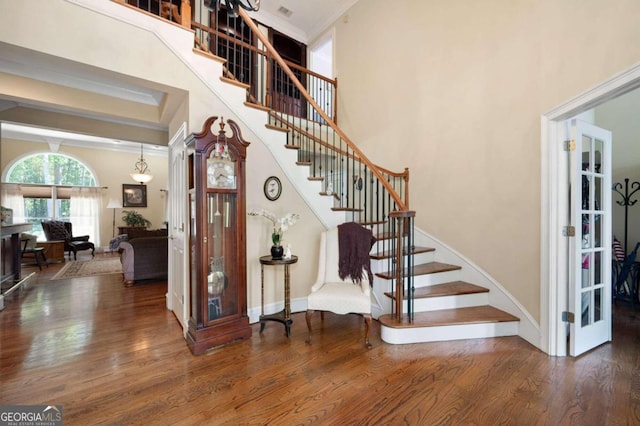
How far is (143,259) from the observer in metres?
5.00

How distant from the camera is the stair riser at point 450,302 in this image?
301cm

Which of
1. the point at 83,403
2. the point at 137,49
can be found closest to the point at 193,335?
the point at 83,403

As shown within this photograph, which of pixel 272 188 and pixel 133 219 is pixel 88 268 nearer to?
pixel 133 219

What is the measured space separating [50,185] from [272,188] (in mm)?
8486

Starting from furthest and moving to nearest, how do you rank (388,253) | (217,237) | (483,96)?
(388,253)
(483,96)
(217,237)

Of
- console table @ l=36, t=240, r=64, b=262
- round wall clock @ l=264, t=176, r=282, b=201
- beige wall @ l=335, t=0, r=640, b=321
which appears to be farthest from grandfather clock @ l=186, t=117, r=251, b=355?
console table @ l=36, t=240, r=64, b=262

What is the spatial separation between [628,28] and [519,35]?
958 mm

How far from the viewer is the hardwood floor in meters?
1.75

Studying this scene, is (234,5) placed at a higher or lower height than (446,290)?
higher

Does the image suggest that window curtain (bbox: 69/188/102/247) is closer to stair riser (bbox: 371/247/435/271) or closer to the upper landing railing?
the upper landing railing

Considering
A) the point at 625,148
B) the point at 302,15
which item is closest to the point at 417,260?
the point at 625,148

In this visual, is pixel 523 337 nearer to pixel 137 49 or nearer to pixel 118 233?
pixel 137 49

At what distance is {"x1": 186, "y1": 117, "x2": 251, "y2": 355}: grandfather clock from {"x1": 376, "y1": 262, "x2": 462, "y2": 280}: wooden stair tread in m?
1.56

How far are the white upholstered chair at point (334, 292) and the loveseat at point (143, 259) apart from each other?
11.8ft
